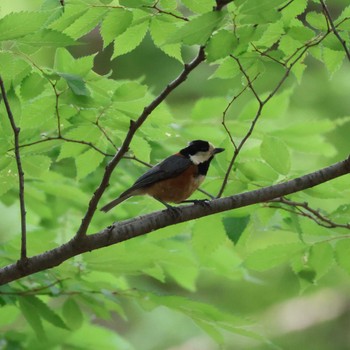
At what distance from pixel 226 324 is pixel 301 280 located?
14.2 inches

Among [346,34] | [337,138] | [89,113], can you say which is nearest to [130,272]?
[89,113]

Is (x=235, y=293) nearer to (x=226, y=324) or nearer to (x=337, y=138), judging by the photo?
(x=337, y=138)

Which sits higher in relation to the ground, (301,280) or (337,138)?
(337,138)

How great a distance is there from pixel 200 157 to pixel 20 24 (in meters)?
1.40

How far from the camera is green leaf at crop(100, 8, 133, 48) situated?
252 centimetres

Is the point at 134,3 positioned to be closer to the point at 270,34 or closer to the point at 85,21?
the point at 85,21

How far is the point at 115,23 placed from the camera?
99.6 inches

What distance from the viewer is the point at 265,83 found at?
285 inches

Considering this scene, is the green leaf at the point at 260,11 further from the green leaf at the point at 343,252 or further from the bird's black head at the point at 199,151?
the bird's black head at the point at 199,151

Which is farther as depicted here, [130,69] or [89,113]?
[130,69]

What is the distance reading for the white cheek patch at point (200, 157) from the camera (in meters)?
3.49

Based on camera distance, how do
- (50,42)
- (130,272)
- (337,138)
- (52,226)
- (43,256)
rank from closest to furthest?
1. (50,42)
2. (43,256)
3. (130,272)
4. (52,226)
5. (337,138)

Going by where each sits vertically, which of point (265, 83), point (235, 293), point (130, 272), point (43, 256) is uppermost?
point (265, 83)

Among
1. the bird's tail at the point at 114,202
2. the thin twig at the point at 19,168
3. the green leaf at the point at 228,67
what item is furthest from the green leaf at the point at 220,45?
the bird's tail at the point at 114,202
